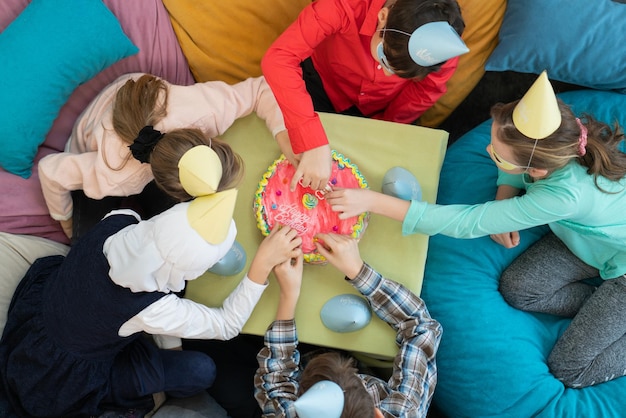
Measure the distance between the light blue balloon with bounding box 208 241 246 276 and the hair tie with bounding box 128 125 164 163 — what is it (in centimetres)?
30

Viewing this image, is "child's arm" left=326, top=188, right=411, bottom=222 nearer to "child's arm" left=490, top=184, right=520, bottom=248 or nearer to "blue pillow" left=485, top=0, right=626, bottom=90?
"child's arm" left=490, top=184, right=520, bottom=248

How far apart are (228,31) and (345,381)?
1041 millimetres

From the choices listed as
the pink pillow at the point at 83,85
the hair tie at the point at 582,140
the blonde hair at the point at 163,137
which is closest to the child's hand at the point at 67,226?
the pink pillow at the point at 83,85

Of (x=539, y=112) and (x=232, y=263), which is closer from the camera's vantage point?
(x=539, y=112)

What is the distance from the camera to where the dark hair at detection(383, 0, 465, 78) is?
119cm

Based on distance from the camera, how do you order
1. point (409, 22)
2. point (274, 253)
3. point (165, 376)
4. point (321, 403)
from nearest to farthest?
point (321, 403) < point (409, 22) < point (274, 253) < point (165, 376)

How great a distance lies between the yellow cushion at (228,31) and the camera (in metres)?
1.57

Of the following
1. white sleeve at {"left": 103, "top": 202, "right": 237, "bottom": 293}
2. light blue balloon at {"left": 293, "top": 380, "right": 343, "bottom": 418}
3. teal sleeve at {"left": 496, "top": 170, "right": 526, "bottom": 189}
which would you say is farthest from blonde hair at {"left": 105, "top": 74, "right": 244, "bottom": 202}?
teal sleeve at {"left": 496, "top": 170, "right": 526, "bottom": 189}

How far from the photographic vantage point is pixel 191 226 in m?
1.04

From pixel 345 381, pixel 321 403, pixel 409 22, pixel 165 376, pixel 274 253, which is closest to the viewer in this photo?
pixel 321 403

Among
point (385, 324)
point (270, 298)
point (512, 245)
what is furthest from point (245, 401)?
point (512, 245)

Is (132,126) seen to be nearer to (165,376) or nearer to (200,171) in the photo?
(200,171)

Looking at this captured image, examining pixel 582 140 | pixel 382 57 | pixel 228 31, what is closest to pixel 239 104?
pixel 228 31

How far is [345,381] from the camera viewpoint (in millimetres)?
1071
